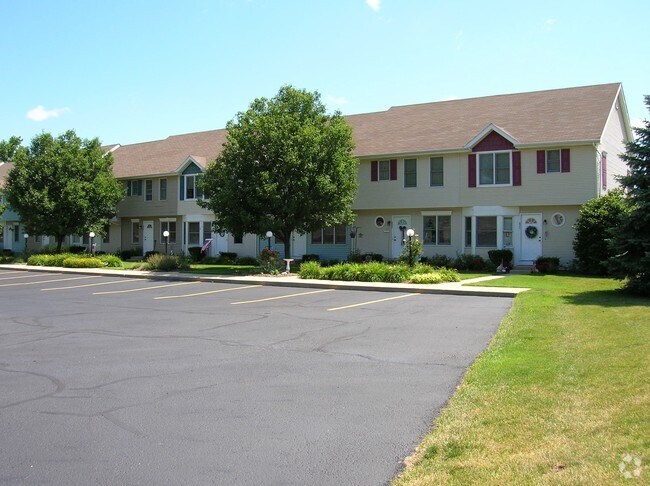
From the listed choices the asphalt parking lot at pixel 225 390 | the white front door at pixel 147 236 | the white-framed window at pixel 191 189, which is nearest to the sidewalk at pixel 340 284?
the asphalt parking lot at pixel 225 390

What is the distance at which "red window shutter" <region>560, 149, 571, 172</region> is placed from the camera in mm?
24859

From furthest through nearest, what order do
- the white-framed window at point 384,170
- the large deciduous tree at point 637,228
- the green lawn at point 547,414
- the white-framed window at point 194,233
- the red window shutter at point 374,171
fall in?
the white-framed window at point 194,233 → the red window shutter at point 374,171 → the white-framed window at point 384,170 → the large deciduous tree at point 637,228 → the green lawn at point 547,414

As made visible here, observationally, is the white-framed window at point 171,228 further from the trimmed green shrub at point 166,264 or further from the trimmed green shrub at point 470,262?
the trimmed green shrub at point 470,262

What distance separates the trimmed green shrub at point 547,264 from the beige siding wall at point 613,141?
211 inches

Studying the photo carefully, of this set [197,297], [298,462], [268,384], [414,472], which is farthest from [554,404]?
[197,297]

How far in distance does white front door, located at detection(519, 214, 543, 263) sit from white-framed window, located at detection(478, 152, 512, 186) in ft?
6.34

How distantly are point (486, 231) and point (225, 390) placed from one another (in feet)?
73.4

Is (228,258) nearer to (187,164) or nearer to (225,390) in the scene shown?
(187,164)

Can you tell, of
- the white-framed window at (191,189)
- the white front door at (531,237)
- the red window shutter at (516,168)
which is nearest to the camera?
the white front door at (531,237)

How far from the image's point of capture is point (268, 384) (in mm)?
6984

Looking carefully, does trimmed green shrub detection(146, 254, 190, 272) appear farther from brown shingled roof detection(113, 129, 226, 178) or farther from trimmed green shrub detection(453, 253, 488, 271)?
trimmed green shrub detection(453, 253, 488, 271)

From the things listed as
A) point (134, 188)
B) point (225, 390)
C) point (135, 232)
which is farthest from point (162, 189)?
point (225, 390)

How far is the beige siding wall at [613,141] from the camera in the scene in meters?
26.3

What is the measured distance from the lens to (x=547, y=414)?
5270 mm
